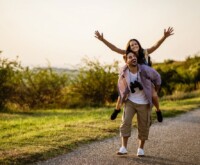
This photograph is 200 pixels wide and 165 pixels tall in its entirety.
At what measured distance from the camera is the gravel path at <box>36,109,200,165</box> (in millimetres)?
7215

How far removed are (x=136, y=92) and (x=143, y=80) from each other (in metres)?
0.25

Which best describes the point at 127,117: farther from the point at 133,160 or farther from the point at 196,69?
the point at 196,69

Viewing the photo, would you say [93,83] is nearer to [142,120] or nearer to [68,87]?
[68,87]

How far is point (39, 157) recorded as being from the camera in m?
7.50

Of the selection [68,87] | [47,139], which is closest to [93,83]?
[68,87]

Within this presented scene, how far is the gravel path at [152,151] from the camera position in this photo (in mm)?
7215

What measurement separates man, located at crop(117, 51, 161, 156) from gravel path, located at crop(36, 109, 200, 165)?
368 millimetres

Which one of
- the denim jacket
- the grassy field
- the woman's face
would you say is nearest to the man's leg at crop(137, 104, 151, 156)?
the denim jacket

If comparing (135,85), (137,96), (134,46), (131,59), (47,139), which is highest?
(134,46)

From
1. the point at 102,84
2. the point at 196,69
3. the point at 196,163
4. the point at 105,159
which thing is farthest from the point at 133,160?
the point at 196,69

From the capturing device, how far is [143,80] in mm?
7691

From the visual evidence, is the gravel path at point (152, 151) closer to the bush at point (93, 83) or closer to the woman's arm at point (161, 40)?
the woman's arm at point (161, 40)

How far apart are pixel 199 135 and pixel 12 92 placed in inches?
542

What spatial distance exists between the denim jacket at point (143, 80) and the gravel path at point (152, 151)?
0.98 m
